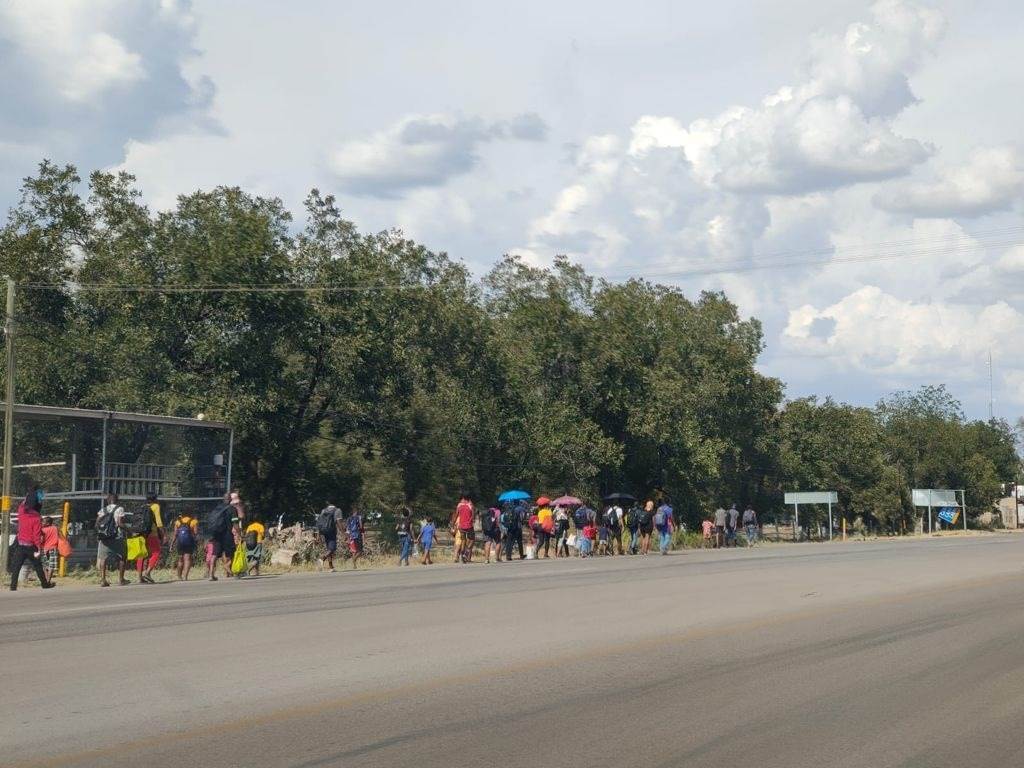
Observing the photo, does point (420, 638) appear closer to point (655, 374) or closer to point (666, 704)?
point (666, 704)

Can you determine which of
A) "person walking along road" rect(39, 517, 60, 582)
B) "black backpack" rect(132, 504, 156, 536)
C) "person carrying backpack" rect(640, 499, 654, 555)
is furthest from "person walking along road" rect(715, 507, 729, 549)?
"person walking along road" rect(39, 517, 60, 582)

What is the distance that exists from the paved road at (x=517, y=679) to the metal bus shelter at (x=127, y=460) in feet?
36.5

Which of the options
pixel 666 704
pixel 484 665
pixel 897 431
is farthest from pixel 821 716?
pixel 897 431

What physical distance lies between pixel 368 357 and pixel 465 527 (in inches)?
524

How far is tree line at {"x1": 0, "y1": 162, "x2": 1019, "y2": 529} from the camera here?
41.1 m

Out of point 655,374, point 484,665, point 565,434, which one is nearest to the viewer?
point 484,665

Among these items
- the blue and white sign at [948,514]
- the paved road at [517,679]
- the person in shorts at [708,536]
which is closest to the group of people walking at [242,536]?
A: the paved road at [517,679]

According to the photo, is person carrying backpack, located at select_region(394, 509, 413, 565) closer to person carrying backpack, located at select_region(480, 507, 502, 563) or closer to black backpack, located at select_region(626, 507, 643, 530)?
person carrying backpack, located at select_region(480, 507, 502, 563)

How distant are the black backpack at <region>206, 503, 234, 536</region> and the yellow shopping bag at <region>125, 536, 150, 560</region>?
1426 mm

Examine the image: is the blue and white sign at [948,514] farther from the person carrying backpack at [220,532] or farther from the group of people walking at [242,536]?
the person carrying backpack at [220,532]

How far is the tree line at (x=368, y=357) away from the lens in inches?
1619

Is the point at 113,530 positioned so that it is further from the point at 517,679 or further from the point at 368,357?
the point at 368,357

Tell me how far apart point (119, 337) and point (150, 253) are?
3.41 metres

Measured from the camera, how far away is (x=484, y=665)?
37.1 ft
